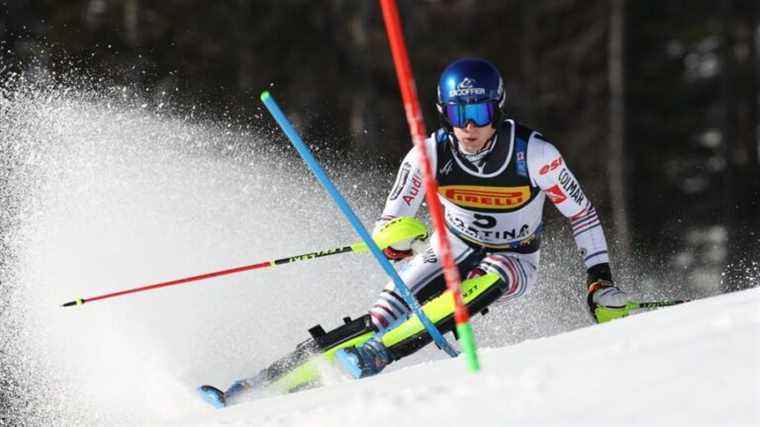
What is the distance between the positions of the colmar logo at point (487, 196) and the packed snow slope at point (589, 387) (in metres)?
2.00

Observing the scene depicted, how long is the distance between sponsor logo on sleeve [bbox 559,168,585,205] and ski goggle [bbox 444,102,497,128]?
18.5 inches

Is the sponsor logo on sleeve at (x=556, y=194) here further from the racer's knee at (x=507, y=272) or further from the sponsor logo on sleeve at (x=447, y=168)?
the sponsor logo on sleeve at (x=447, y=168)

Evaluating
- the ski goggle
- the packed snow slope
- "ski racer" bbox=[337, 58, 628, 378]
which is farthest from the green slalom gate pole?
the packed snow slope

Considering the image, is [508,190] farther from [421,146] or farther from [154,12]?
[154,12]

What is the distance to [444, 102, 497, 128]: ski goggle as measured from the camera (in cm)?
586

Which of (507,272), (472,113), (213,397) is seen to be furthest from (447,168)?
(213,397)

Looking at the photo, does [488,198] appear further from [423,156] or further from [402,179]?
[423,156]

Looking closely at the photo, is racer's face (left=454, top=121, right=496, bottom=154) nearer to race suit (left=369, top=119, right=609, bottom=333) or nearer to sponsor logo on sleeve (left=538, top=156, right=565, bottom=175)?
race suit (left=369, top=119, right=609, bottom=333)

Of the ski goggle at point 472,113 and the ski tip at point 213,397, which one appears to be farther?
the ski goggle at point 472,113

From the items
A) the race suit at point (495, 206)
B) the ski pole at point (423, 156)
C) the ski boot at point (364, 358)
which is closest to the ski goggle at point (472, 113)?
the race suit at point (495, 206)

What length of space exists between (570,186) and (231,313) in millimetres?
2977

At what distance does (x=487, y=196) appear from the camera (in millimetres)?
6215

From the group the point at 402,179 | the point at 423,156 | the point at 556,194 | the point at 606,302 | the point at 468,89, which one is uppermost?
the point at 468,89

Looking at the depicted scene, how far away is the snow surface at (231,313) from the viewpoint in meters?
3.25
